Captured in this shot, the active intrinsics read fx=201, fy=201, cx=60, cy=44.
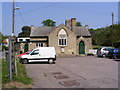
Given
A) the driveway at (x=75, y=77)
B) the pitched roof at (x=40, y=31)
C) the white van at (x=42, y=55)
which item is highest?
the pitched roof at (x=40, y=31)

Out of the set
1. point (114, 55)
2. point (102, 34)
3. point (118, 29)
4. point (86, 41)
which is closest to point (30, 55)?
point (114, 55)

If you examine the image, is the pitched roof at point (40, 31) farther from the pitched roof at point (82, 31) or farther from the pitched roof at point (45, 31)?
the pitched roof at point (82, 31)

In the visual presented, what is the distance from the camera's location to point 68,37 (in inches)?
1531

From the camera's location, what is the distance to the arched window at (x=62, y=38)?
1522 inches

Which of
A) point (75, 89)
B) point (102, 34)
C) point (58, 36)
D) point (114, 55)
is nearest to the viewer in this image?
point (75, 89)

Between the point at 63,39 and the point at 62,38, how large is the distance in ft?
1.14

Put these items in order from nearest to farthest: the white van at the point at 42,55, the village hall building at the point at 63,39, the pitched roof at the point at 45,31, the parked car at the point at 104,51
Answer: the white van at the point at 42,55 → the parked car at the point at 104,51 → the village hall building at the point at 63,39 → the pitched roof at the point at 45,31

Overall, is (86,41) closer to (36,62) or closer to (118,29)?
(118,29)

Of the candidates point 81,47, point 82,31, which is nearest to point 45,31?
point 82,31

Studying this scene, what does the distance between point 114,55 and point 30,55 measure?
40.1 ft

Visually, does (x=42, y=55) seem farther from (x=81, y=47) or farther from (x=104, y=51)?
(x=81, y=47)

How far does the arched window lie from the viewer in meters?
38.7

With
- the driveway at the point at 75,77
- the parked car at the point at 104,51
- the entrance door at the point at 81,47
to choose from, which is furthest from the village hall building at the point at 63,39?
the driveway at the point at 75,77

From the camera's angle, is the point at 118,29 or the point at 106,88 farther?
the point at 118,29
